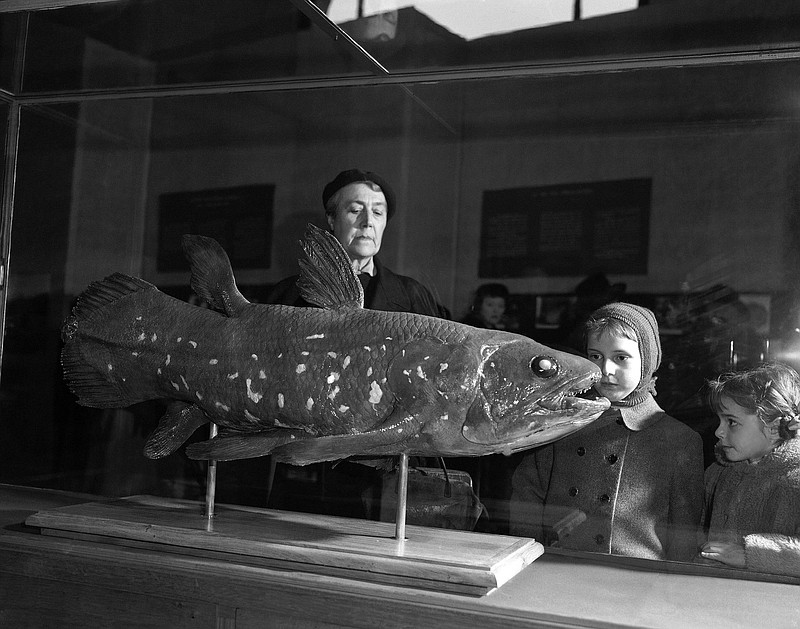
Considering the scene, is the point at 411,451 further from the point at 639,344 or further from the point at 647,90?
the point at 647,90

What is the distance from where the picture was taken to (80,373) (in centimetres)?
161

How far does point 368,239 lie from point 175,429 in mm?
543

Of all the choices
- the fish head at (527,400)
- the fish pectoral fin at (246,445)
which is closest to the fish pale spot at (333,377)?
the fish pectoral fin at (246,445)

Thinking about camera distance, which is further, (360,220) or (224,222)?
(224,222)

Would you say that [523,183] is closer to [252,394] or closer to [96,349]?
[252,394]

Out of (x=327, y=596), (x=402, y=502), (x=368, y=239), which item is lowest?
(x=327, y=596)

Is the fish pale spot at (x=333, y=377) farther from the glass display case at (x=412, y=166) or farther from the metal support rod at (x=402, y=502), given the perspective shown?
the glass display case at (x=412, y=166)

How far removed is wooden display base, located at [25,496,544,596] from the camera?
1.25 metres

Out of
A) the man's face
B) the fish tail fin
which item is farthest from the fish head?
the fish tail fin

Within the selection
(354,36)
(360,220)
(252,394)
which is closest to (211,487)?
(252,394)

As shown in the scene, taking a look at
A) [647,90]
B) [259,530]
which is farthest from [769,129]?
[259,530]

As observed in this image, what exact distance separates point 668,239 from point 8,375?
1616 mm

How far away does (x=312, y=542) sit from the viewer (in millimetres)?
1368

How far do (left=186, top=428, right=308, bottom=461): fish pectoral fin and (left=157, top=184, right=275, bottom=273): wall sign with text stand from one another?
1.73 ft
